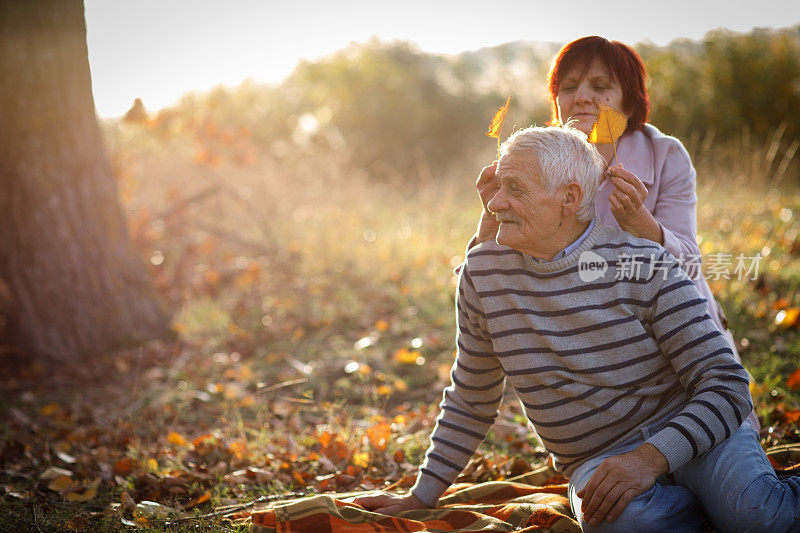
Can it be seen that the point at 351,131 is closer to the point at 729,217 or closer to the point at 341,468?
the point at 729,217

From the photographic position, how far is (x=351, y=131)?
42.0 ft

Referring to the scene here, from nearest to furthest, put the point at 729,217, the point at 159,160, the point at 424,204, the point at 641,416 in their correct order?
the point at 641,416 → the point at 729,217 → the point at 424,204 → the point at 159,160

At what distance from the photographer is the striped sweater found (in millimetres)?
1809

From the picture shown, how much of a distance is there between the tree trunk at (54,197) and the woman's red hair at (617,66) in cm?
414

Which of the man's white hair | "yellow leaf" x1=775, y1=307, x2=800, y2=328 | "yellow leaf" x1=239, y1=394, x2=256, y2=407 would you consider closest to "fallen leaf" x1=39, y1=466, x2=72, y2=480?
"yellow leaf" x1=239, y1=394, x2=256, y2=407

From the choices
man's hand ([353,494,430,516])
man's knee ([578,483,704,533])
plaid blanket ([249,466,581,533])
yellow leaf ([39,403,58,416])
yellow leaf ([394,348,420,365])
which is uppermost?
man's knee ([578,483,704,533])

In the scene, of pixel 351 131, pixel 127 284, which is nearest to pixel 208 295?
pixel 127 284

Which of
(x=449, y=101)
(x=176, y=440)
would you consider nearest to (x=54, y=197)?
(x=176, y=440)

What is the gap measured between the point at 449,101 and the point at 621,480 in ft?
40.0

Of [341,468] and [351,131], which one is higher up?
[351,131]

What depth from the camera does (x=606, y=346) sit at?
195 cm

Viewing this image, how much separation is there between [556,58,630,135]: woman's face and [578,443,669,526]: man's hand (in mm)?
1284

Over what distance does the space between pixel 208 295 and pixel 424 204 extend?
3456 millimetres

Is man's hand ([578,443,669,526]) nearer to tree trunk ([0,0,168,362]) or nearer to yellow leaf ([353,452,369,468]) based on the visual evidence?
yellow leaf ([353,452,369,468])
